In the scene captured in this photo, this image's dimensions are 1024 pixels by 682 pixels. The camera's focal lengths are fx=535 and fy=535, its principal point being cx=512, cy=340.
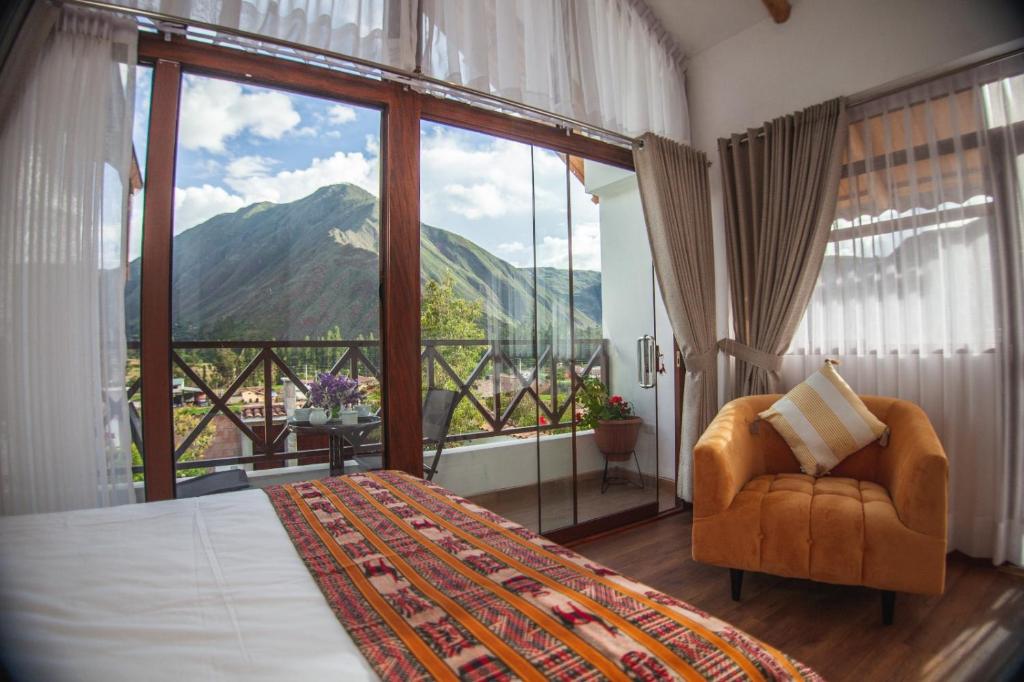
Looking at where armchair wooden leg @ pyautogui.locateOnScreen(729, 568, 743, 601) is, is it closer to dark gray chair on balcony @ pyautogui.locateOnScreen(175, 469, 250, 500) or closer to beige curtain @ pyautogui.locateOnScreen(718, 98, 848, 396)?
beige curtain @ pyautogui.locateOnScreen(718, 98, 848, 396)

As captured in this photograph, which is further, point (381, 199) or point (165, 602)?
point (381, 199)

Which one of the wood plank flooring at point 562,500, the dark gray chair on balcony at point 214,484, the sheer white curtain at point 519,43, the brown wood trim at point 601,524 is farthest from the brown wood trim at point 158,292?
the brown wood trim at point 601,524

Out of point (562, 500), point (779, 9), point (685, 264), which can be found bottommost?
point (562, 500)

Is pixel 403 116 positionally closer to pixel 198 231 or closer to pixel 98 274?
pixel 198 231

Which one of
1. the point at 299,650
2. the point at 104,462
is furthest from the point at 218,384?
the point at 299,650

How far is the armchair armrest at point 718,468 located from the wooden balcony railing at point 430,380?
916 millimetres

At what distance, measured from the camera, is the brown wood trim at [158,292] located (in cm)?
205

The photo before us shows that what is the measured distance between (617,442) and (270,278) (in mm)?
2236

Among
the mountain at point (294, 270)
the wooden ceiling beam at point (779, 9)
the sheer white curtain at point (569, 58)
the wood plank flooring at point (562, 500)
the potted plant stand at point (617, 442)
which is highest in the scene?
the wooden ceiling beam at point (779, 9)

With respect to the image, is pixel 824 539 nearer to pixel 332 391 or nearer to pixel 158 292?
pixel 332 391

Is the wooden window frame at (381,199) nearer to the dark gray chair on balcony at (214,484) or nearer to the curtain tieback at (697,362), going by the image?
the dark gray chair on balcony at (214,484)

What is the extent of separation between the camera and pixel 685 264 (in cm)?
343

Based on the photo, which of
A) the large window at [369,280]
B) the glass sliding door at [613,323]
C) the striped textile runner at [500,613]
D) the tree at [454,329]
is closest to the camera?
the striped textile runner at [500,613]

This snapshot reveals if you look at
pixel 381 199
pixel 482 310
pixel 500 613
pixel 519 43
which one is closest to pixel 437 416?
pixel 482 310
